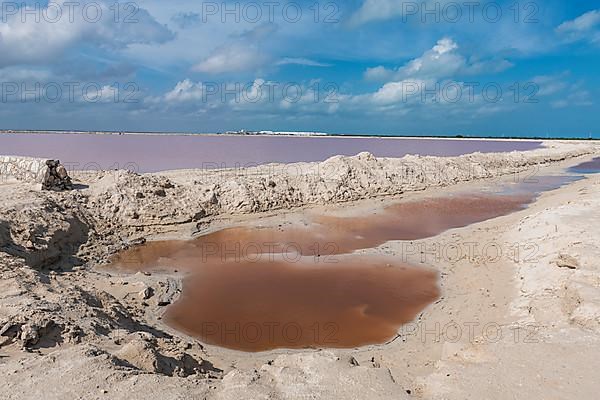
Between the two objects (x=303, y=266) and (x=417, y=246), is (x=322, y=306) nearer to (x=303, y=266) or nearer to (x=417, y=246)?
(x=303, y=266)

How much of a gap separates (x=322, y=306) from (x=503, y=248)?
241 inches

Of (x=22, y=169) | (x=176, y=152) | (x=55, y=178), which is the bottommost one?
(x=55, y=178)

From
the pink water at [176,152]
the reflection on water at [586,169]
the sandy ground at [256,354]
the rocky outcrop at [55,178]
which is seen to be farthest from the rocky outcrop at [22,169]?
the reflection on water at [586,169]

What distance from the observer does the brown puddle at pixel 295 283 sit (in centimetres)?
786

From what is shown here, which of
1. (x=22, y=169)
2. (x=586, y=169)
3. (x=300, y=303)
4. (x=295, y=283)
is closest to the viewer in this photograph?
(x=300, y=303)

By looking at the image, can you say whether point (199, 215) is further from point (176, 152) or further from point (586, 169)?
point (586, 169)

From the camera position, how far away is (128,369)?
4770mm

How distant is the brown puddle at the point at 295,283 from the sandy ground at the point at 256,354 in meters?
0.46

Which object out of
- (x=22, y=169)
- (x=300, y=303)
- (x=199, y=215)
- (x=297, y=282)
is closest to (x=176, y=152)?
(x=22, y=169)

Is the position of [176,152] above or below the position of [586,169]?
above

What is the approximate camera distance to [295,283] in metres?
10.1

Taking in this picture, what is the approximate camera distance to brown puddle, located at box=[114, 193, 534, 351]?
786 centimetres

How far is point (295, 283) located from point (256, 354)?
322 centimetres

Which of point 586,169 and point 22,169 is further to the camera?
point 586,169
